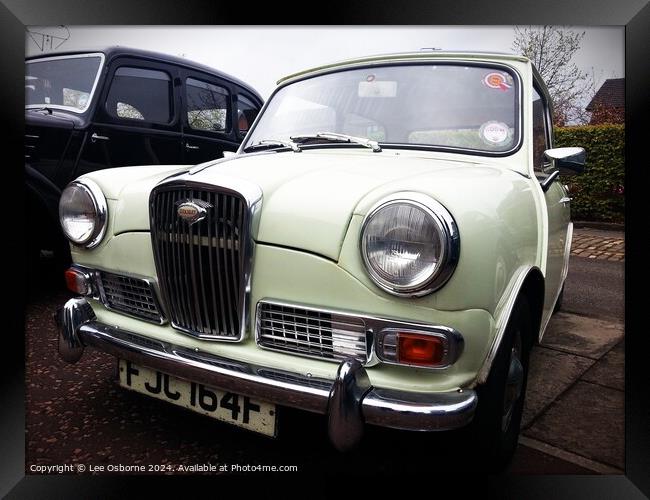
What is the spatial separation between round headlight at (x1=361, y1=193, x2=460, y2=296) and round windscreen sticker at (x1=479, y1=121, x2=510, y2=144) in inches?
33.7

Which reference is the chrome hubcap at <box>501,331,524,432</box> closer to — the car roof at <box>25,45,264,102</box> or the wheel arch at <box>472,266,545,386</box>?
the wheel arch at <box>472,266,545,386</box>

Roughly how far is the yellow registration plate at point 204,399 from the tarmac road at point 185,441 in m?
0.06

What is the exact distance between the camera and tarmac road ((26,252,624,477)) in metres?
1.67

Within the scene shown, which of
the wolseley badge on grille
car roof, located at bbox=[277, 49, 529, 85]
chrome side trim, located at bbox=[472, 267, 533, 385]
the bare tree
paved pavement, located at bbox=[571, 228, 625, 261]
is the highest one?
car roof, located at bbox=[277, 49, 529, 85]

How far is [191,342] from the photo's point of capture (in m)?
1.56

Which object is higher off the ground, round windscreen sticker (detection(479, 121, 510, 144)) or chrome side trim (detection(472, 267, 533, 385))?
round windscreen sticker (detection(479, 121, 510, 144))

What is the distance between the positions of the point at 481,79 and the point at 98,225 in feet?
5.33

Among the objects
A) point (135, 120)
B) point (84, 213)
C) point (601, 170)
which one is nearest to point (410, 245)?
point (84, 213)

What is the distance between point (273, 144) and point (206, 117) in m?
2.30

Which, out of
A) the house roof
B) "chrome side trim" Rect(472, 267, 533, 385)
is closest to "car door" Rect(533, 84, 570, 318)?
the house roof
